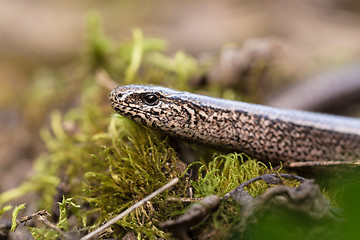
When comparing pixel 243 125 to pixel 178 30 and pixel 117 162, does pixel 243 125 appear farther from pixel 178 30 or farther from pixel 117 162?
pixel 178 30

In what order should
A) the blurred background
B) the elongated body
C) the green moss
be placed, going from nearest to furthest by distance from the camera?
the green moss, the elongated body, the blurred background

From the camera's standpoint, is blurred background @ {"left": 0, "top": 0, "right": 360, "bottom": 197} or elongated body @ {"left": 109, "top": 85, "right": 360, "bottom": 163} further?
blurred background @ {"left": 0, "top": 0, "right": 360, "bottom": 197}

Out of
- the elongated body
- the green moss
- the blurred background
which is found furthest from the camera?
→ the blurred background

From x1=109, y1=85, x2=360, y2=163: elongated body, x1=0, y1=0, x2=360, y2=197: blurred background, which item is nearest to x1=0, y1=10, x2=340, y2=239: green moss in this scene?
x1=109, y1=85, x2=360, y2=163: elongated body

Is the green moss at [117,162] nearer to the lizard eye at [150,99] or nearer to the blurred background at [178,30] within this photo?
the lizard eye at [150,99]

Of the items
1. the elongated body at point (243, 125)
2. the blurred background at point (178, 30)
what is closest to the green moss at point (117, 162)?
the elongated body at point (243, 125)

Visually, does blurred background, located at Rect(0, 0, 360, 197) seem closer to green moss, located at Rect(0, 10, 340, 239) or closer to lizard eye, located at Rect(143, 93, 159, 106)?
green moss, located at Rect(0, 10, 340, 239)

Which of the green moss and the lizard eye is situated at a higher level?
the lizard eye
